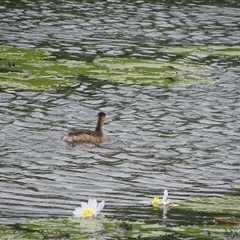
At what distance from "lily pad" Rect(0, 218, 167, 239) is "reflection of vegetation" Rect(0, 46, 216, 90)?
39.8ft

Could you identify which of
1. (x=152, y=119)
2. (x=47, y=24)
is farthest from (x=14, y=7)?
(x=152, y=119)

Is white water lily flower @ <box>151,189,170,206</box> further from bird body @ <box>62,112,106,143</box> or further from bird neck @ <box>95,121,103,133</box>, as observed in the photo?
bird neck @ <box>95,121,103,133</box>

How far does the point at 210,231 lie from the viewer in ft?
42.0

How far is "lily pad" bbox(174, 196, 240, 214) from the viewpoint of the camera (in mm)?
14547

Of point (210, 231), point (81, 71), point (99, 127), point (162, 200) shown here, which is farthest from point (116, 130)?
point (210, 231)

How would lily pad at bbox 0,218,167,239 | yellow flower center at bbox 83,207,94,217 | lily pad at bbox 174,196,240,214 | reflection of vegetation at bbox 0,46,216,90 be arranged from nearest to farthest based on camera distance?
lily pad at bbox 0,218,167,239, yellow flower center at bbox 83,207,94,217, lily pad at bbox 174,196,240,214, reflection of vegetation at bbox 0,46,216,90

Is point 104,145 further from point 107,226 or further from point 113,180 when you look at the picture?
point 107,226

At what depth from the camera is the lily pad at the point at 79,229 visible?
40.2ft

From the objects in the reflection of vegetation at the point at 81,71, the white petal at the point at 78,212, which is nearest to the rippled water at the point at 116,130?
the reflection of vegetation at the point at 81,71

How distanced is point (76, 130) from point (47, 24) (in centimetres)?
1566

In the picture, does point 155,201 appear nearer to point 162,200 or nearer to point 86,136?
point 162,200

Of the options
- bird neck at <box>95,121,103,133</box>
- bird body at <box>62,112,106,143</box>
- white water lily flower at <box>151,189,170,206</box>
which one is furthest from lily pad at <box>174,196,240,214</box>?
bird neck at <box>95,121,103,133</box>

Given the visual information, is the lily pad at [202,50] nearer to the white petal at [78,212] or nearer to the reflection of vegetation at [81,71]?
the reflection of vegetation at [81,71]

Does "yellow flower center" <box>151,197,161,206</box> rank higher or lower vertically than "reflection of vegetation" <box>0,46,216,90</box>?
higher
